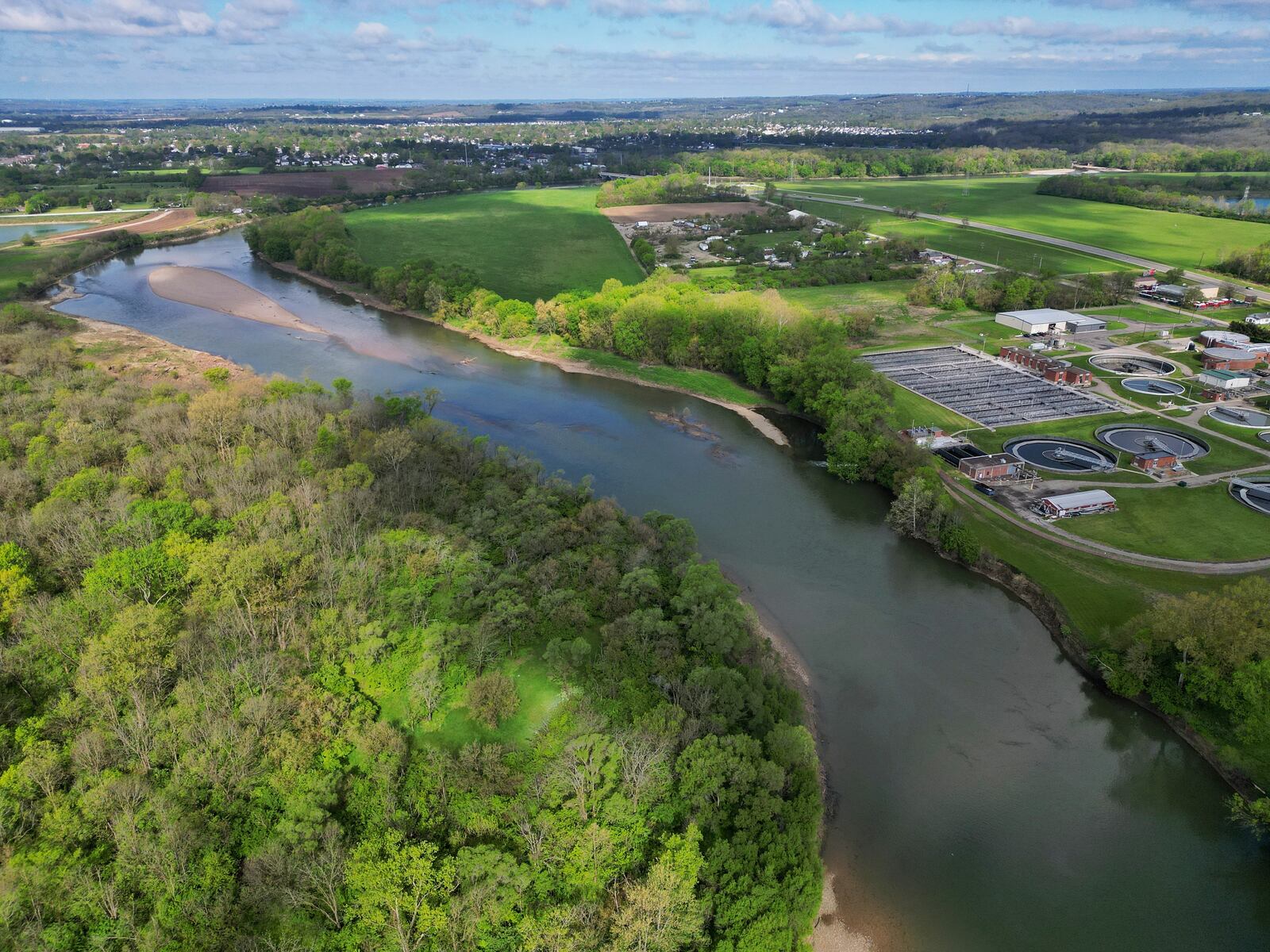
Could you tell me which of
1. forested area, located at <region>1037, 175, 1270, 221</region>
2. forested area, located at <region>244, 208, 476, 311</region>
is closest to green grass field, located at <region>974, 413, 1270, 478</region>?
forested area, located at <region>244, 208, 476, 311</region>

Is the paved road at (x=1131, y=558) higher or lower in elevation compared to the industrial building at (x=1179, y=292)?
lower

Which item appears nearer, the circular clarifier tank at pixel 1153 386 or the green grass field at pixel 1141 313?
the circular clarifier tank at pixel 1153 386

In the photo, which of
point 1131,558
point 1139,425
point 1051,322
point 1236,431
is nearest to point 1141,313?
point 1051,322

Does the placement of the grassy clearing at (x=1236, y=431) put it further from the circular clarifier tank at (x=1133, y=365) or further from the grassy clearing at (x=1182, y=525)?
the circular clarifier tank at (x=1133, y=365)

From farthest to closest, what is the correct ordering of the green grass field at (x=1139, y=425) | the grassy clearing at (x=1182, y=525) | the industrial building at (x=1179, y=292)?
the industrial building at (x=1179, y=292)
the green grass field at (x=1139, y=425)
the grassy clearing at (x=1182, y=525)

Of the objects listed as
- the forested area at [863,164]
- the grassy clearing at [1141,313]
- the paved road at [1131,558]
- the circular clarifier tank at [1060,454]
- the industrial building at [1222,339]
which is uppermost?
the forested area at [863,164]

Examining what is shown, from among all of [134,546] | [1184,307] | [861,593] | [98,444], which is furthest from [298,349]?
[1184,307]

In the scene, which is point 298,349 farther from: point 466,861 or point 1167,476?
point 1167,476

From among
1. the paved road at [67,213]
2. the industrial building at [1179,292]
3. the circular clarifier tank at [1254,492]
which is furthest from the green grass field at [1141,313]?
the paved road at [67,213]
